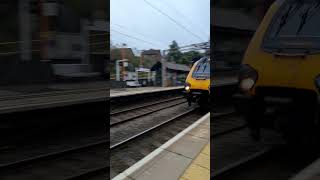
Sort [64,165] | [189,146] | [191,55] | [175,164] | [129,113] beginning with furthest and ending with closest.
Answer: [191,55] < [129,113] < [189,146] < [175,164] < [64,165]

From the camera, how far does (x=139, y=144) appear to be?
574 centimetres

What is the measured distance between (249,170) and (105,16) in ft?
2.60

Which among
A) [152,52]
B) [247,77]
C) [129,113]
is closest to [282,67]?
[247,77]

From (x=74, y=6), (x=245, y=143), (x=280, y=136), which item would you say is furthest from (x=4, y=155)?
(x=280, y=136)

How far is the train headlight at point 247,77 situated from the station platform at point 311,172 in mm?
329

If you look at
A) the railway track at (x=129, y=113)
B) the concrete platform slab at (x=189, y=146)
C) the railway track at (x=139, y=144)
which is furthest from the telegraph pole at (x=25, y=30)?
the railway track at (x=129, y=113)

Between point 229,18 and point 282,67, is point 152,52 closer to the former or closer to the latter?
point 229,18

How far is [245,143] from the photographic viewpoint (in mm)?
1529

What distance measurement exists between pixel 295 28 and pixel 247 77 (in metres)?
0.21

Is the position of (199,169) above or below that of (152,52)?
below

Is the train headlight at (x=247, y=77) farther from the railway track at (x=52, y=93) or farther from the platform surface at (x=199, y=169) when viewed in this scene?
the platform surface at (x=199, y=169)

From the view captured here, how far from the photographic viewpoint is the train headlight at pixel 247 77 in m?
1.39

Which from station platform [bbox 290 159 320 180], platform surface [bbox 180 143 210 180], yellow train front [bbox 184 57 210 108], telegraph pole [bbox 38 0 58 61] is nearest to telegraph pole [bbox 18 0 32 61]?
telegraph pole [bbox 38 0 58 61]

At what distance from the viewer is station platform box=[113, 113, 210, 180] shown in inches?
120
